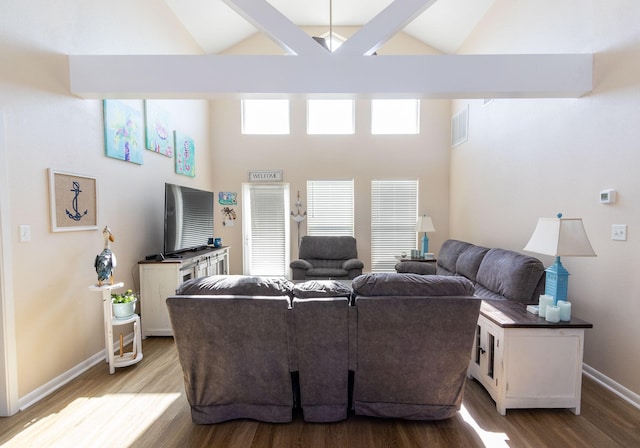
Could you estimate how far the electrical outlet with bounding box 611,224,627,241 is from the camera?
219cm

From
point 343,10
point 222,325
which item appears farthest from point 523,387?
point 343,10

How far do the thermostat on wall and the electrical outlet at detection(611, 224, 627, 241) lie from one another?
0.19m

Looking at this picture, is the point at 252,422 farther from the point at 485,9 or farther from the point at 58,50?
the point at 485,9

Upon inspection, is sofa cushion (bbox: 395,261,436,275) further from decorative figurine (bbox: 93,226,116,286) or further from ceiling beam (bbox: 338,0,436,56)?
decorative figurine (bbox: 93,226,116,286)

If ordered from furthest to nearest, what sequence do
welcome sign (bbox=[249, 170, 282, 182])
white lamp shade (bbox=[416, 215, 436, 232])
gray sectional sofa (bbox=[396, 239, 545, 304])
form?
welcome sign (bbox=[249, 170, 282, 182])
white lamp shade (bbox=[416, 215, 436, 232])
gray sectional sofa (bbox=[396, 239, 545, 304])

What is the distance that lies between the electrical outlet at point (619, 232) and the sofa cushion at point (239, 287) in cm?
252

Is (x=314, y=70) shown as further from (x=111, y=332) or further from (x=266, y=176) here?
(x=266, y=176)

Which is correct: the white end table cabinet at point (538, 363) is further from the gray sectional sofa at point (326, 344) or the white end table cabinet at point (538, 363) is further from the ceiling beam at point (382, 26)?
the ceiling beam at point (382, 26)

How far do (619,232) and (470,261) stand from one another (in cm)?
149

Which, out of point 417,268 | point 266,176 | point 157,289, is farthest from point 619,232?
point 266,176

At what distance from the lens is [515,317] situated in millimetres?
2107

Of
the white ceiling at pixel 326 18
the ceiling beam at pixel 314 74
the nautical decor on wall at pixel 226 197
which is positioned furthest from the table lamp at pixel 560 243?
the nautical decor on wall at pixel 226 197

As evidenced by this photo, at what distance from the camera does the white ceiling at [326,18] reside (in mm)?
4141

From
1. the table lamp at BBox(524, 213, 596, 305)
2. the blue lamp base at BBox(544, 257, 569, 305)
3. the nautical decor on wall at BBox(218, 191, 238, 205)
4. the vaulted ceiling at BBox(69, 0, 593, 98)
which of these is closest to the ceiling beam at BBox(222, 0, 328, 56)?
the vaulted ceiling at BBox(69, 0, 593, 98)
